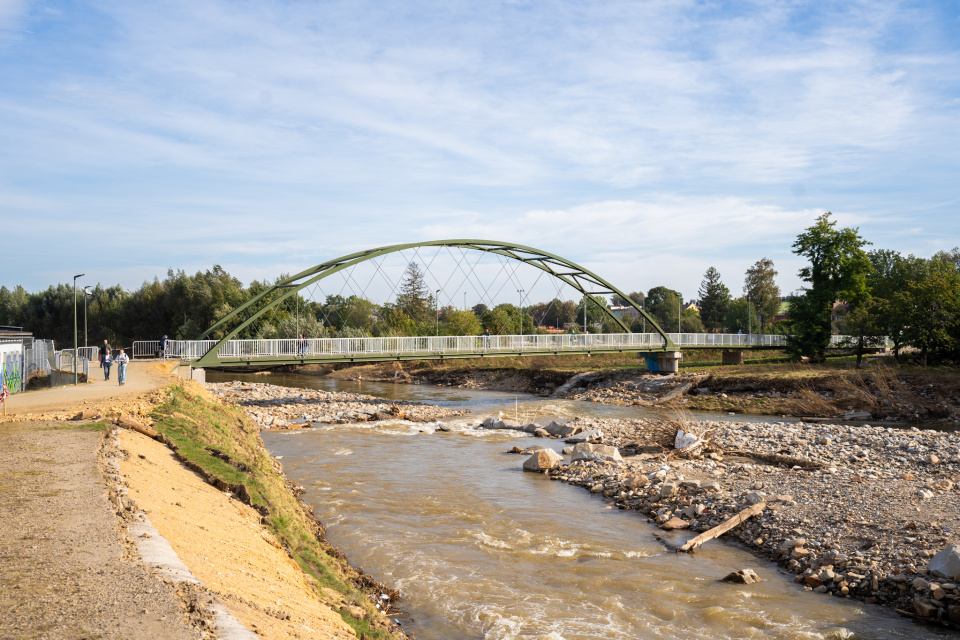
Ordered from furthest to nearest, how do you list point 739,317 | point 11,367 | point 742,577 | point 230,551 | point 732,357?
point 739,317 → point 732,357 → point 11,367 → point 742,577 → point 230,551

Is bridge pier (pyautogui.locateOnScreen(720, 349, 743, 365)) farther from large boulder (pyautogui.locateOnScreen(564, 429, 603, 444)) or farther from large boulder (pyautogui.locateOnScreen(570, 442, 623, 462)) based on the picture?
large boulder (pyautogui.locateOnScreen(570, 442, 623, 462))

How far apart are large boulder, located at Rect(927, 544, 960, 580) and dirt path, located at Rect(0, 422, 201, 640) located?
995cm

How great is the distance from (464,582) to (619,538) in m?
3.81

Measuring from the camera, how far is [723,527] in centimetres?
1216

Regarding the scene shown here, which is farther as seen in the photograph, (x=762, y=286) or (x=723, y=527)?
(x=762, y=286)

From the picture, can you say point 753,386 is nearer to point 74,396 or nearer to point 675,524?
point 675,524

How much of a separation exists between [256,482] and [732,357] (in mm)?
51789

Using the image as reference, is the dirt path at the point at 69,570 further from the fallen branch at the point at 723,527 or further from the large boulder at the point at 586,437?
the large boulder at the point at 586,437

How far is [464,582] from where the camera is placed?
33.3 ft

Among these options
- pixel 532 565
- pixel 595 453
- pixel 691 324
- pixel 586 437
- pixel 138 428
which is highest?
pixel 691 324

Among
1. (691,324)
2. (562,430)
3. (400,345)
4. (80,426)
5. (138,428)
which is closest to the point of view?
(80,426)

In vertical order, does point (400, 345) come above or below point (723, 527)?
above

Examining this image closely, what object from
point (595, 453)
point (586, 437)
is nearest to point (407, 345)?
point (586, 437)

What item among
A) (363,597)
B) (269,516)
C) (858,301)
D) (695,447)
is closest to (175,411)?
(269,516)
